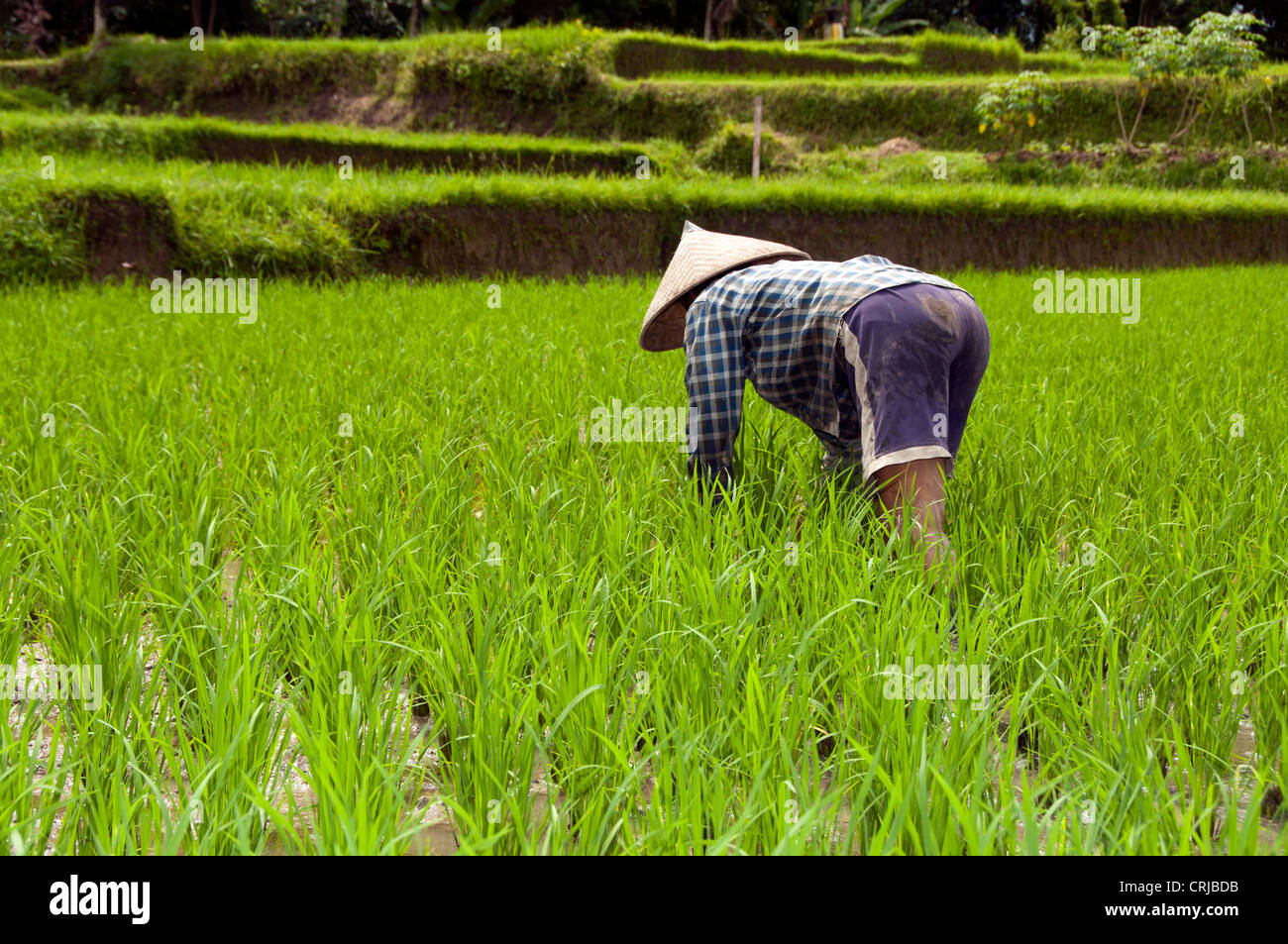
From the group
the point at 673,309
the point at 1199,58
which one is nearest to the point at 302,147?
the point at 673,309

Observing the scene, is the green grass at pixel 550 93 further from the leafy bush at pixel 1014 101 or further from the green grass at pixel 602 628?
the green grass at pixel 602 628

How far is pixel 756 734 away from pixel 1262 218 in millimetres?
12264

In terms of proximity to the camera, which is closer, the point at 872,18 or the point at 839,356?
the point at 839,356

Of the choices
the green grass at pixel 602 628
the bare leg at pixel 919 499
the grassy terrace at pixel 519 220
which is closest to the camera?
the green grass at pixel 602 628

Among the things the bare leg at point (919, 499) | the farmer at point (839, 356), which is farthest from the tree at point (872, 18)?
the bare leg at point (919, 499)

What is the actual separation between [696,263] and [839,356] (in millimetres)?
433

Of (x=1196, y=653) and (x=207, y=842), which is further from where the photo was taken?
(x=1196, y=653)

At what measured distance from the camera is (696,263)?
2.18 metres

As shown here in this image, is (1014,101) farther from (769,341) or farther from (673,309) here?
(769,341)

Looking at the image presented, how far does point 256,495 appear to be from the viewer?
7.50 feet

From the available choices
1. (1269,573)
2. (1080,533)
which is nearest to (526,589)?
(1080,533)

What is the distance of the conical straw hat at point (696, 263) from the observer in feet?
→ 7.11
